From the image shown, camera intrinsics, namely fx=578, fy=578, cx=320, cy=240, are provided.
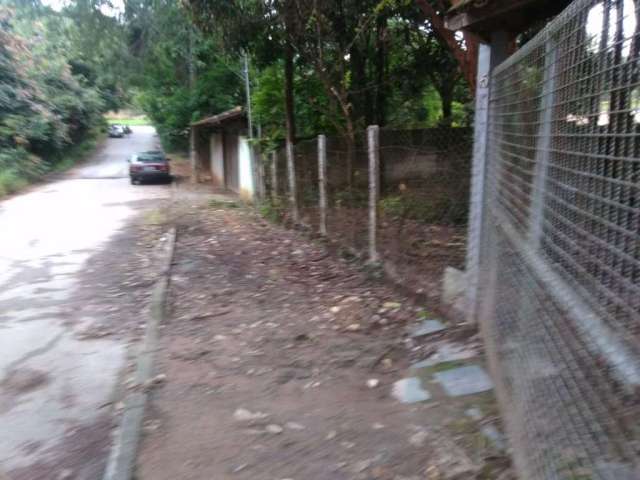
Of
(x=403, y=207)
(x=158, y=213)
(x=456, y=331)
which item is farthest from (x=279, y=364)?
(x=158, y=213)

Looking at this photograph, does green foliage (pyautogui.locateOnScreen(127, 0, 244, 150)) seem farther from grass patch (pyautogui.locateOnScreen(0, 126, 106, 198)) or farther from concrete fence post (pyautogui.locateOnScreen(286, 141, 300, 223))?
concrete fence post (pyautogui.locateOnScreen(286, 141, 300, 223))

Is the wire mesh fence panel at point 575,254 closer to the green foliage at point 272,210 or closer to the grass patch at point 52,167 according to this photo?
the green foliage at point 272,210

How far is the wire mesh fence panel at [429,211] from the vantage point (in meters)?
6.59

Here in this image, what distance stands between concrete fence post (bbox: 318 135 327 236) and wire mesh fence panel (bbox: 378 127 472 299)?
6.36 feet

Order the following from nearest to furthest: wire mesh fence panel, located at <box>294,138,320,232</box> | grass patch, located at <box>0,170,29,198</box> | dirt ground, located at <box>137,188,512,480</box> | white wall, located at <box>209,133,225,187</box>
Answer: dirt ground, located at <box>137,188,512,480</box>, wire mesh fence panel, located at <box>294,138,320,232</box>, grass patch, located at <box>0,170,29,198</box>, white wall, located at <box>209,133,225,187</box>

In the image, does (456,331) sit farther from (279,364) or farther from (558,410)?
(558,410)

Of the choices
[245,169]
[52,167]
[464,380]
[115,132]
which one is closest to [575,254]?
[464,380]

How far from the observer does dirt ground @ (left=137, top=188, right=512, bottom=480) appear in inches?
133

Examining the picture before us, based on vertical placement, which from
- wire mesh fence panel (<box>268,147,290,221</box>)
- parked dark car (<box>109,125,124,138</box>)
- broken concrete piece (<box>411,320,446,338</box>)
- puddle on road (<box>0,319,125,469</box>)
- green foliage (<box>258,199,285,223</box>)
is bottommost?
puddle on road (<box>0,319,125,469</box>)

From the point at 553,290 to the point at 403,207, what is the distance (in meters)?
4.78

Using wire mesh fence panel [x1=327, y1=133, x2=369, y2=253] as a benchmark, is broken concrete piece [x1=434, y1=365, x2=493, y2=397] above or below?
below

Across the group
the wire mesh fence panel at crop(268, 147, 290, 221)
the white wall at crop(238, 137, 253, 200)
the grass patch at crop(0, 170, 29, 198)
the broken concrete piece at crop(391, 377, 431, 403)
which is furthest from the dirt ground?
the grass patch at crop(0, 170, 29, 198)

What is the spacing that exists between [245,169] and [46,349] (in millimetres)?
14394

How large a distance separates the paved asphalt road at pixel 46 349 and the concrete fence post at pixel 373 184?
3275 millimetres
